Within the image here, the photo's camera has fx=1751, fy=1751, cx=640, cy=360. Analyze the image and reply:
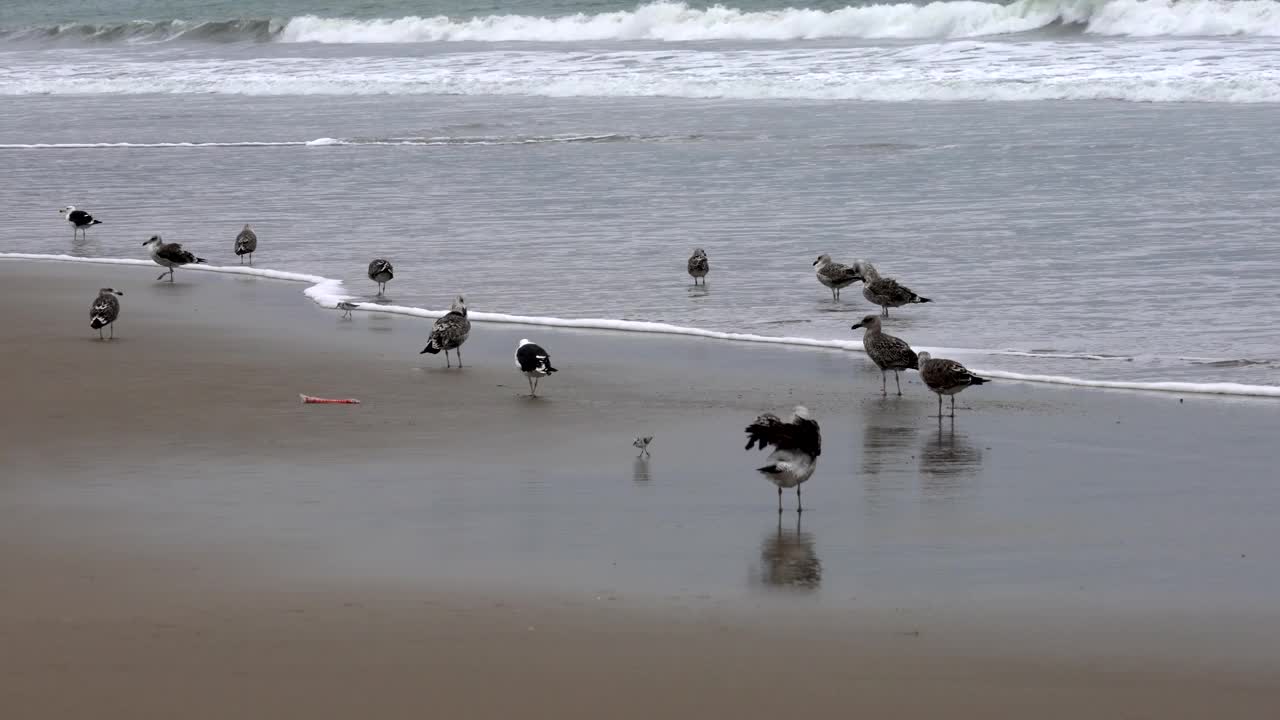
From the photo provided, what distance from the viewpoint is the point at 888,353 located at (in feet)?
38.8

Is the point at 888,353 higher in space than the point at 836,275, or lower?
lower

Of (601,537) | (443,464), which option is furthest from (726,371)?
(601,537)

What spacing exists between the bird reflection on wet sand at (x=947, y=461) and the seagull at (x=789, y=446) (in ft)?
2.77

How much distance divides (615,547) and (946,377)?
352 cm

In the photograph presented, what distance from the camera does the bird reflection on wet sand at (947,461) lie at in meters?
9.14

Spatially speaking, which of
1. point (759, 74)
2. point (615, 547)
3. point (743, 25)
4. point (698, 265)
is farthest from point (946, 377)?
point (743, 25)

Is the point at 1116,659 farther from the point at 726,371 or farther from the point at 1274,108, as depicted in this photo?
the point at 1274,108

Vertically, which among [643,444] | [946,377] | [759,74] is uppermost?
[759,74]

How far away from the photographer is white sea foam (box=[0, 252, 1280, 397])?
11367mm

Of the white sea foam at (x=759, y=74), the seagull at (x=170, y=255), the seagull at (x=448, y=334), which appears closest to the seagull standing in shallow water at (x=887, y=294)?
the seagull at (x=448, y=334)

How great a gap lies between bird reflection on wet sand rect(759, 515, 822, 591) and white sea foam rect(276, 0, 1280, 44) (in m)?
39.9

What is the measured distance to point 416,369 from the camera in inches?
504

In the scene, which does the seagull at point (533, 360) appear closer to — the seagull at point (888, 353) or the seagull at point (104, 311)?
the seagull at point (888, 353)

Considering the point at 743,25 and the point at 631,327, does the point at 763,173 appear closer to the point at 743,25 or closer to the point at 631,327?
the point at 631,327
